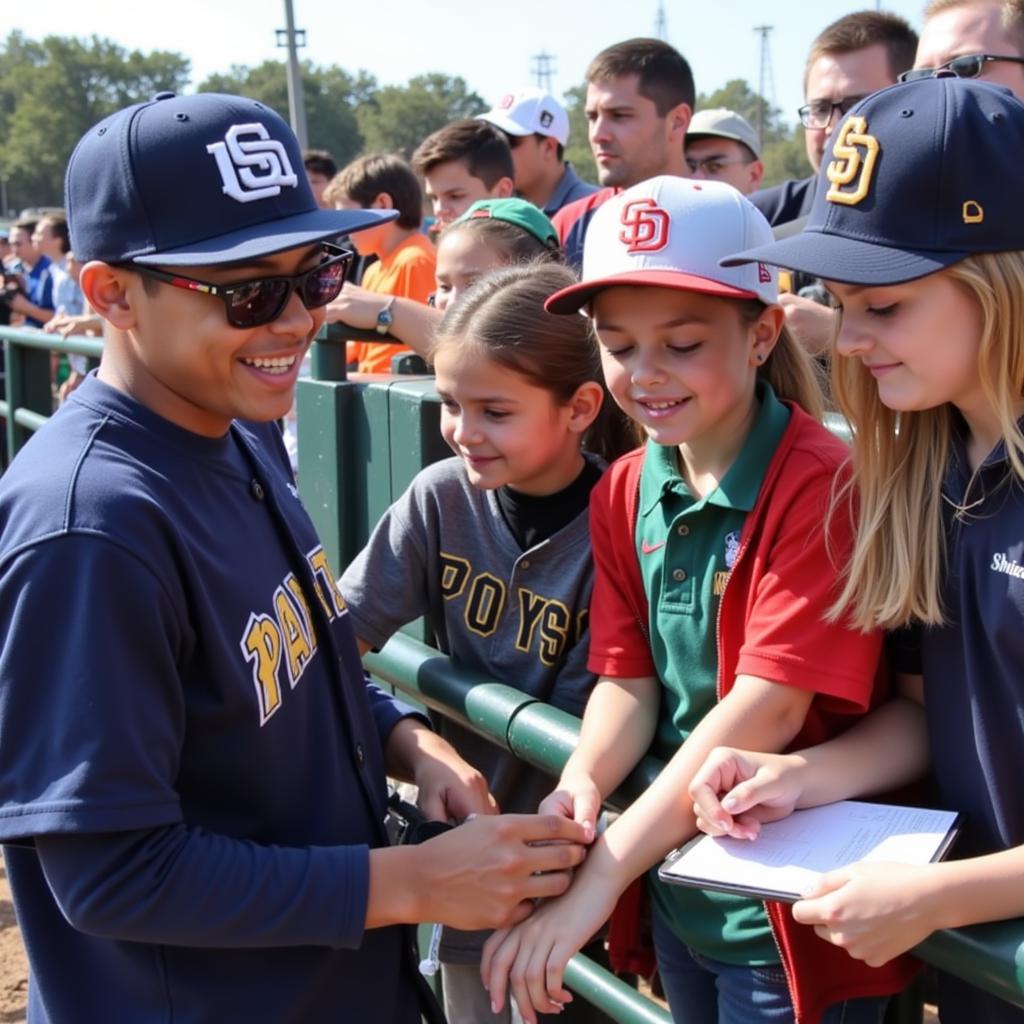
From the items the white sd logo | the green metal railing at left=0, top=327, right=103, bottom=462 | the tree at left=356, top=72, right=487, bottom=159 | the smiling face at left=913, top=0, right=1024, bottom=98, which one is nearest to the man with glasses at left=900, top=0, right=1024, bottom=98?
the smiling face at left=913, top=0, right=1024, bottom=98

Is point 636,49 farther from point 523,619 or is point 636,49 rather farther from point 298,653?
point 298,653

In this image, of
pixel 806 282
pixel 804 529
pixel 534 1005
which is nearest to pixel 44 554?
pixel 534 1005

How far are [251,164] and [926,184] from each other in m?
0.73

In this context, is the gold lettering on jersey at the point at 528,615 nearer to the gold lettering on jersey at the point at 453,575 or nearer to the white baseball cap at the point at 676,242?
the gold lettering on jersey at the point at 453,575

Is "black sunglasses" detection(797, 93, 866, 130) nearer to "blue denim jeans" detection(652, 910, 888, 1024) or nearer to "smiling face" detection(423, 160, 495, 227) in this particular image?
"smiling face" detection(423, 160, 495, 227)

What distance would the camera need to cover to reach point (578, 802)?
1499 mm

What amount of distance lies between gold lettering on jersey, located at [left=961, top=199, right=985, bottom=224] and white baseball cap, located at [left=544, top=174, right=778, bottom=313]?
1.17 feet

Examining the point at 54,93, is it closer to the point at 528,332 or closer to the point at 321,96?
the point at 321,96

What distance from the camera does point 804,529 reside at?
4.98ft

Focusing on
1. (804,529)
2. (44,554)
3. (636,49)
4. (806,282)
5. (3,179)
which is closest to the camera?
(44,554)

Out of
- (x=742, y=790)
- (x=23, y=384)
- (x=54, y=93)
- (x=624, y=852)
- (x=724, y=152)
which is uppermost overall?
(x=54, y=93)

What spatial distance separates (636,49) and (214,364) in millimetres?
A: 3846

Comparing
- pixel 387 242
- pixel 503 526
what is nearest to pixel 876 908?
pixel 503 526

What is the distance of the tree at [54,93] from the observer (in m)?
88.9
